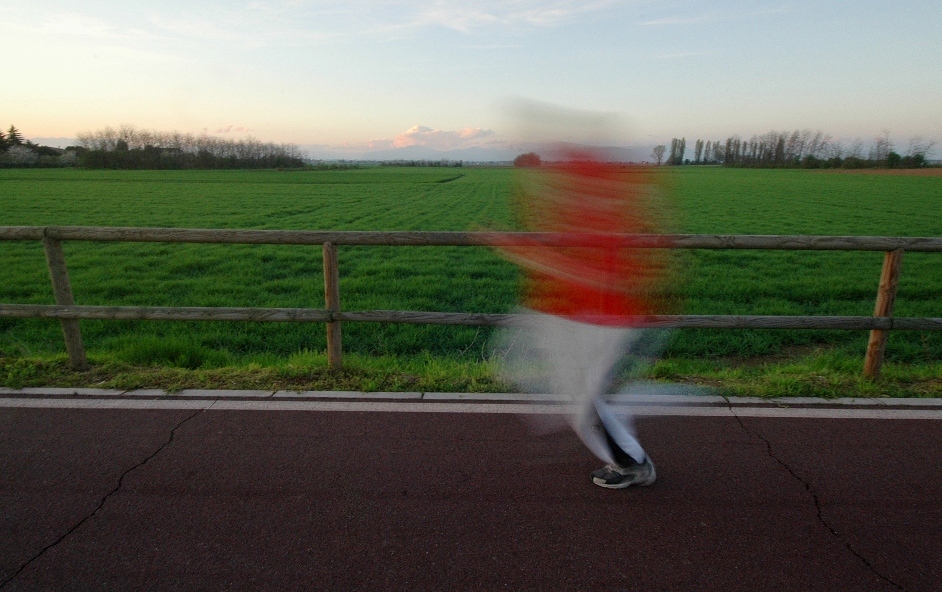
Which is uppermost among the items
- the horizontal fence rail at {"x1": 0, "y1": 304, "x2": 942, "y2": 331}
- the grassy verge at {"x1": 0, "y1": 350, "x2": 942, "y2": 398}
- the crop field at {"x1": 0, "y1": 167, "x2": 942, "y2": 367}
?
the horizontal fence rail at {"x1": 0, "y1": 304, "x2": 942, "y2": 331}

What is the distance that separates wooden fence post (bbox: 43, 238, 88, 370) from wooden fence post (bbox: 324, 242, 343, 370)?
2.05 metres

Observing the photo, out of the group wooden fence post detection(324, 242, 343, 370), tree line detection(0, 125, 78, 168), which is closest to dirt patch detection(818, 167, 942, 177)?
wooden fence post detection(324, 242, 343, 370)

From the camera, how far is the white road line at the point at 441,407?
420 centimetres

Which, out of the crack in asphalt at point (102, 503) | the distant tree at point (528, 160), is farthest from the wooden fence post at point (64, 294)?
the distant tree at point (528, 160)

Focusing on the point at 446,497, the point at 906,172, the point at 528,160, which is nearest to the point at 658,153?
the point at 528,160

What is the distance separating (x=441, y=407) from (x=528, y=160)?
226cm

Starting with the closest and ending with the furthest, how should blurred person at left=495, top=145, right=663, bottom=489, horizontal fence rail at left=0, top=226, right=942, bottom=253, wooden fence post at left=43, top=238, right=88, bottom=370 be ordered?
1. blurred person at left=495, top=145, right=663, bottom=489
2. horizontal fence rail at left=0, top=226, right=942, bottom=253
3. wooden fence post at left=43, top=238, right=88, bottom=370

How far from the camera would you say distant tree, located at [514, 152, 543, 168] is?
2494mm

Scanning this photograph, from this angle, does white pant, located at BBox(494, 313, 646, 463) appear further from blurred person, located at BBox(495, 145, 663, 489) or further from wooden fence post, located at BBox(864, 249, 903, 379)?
wooden fence post, located at BBox(864, 249, 903, 379)

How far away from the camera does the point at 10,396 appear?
4434 millimetres

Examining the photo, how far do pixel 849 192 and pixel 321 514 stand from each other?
4665cm

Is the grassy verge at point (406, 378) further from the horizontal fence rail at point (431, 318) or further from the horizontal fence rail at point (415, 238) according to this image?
the horizontal fence rail at point (415, 238)

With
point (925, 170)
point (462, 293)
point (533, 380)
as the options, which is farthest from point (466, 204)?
point (925, 170)

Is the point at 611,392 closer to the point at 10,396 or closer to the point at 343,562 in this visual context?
the point at 343,562
